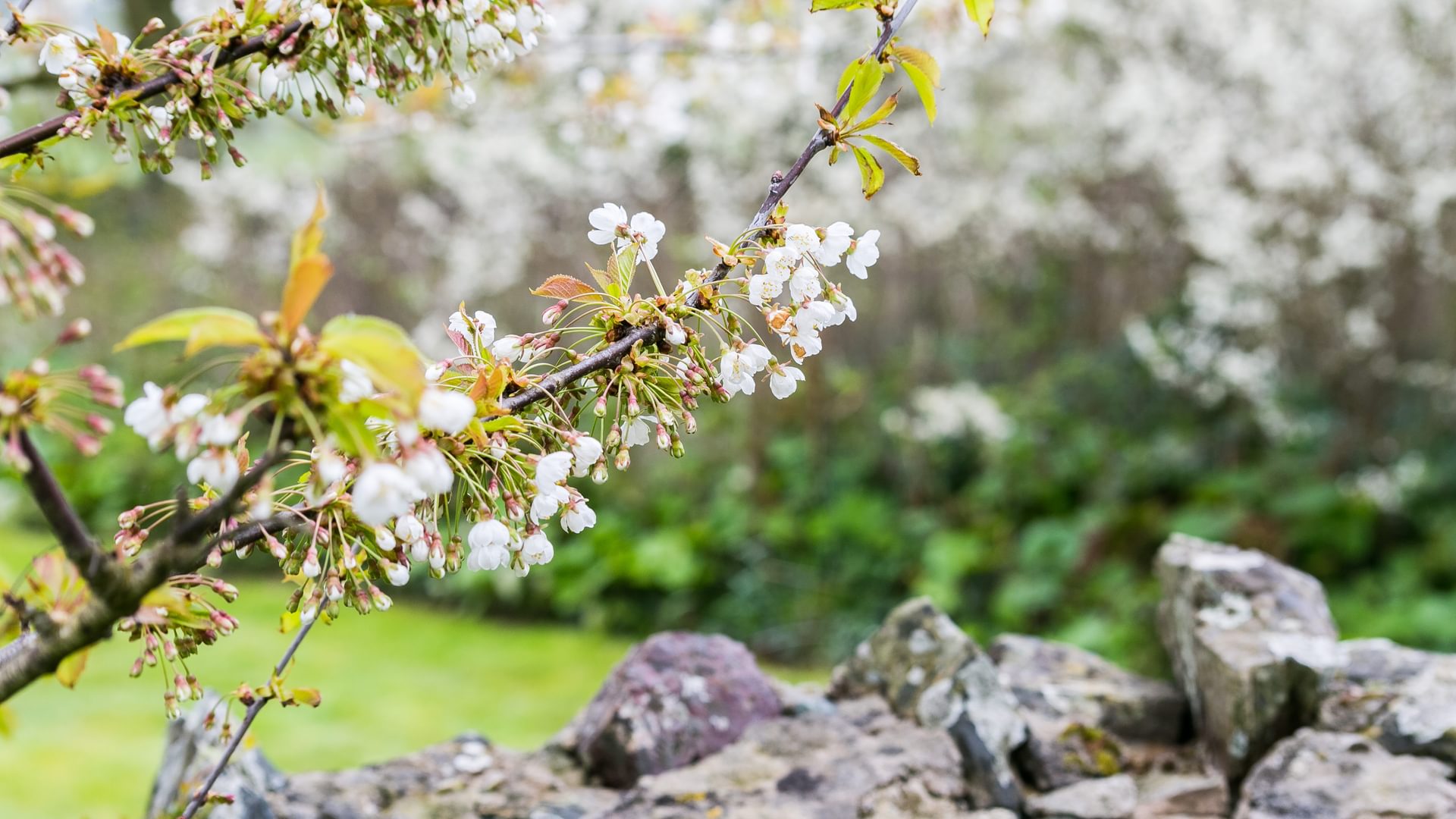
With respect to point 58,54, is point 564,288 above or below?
below

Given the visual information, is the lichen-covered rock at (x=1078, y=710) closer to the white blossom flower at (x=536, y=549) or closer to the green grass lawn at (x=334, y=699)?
the white blossom flower at (x=536, y=549)

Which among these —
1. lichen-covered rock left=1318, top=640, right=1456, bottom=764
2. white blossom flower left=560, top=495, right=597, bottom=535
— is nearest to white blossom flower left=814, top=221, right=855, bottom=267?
white blossom flower left=560, top=495, right=597, bottom=535

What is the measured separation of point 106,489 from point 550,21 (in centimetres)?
1056

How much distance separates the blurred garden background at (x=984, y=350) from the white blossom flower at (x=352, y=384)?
427cm

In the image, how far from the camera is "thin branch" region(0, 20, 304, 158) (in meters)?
1.41

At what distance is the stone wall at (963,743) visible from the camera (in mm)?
2307

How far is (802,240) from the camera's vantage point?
4.67 feet

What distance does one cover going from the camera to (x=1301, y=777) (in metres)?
2.29

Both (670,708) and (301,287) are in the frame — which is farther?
(670,708)

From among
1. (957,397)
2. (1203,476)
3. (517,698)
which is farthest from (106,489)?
(1203,476)

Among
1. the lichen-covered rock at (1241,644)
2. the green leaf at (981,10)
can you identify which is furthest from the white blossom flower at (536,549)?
the lichen-covered rock at (1241,644)

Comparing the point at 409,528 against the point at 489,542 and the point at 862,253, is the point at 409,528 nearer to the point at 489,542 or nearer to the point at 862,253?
the point at 489,542

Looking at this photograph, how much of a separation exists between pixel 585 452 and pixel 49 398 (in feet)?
1.91

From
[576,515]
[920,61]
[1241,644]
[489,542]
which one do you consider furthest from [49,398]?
[1241,644]
